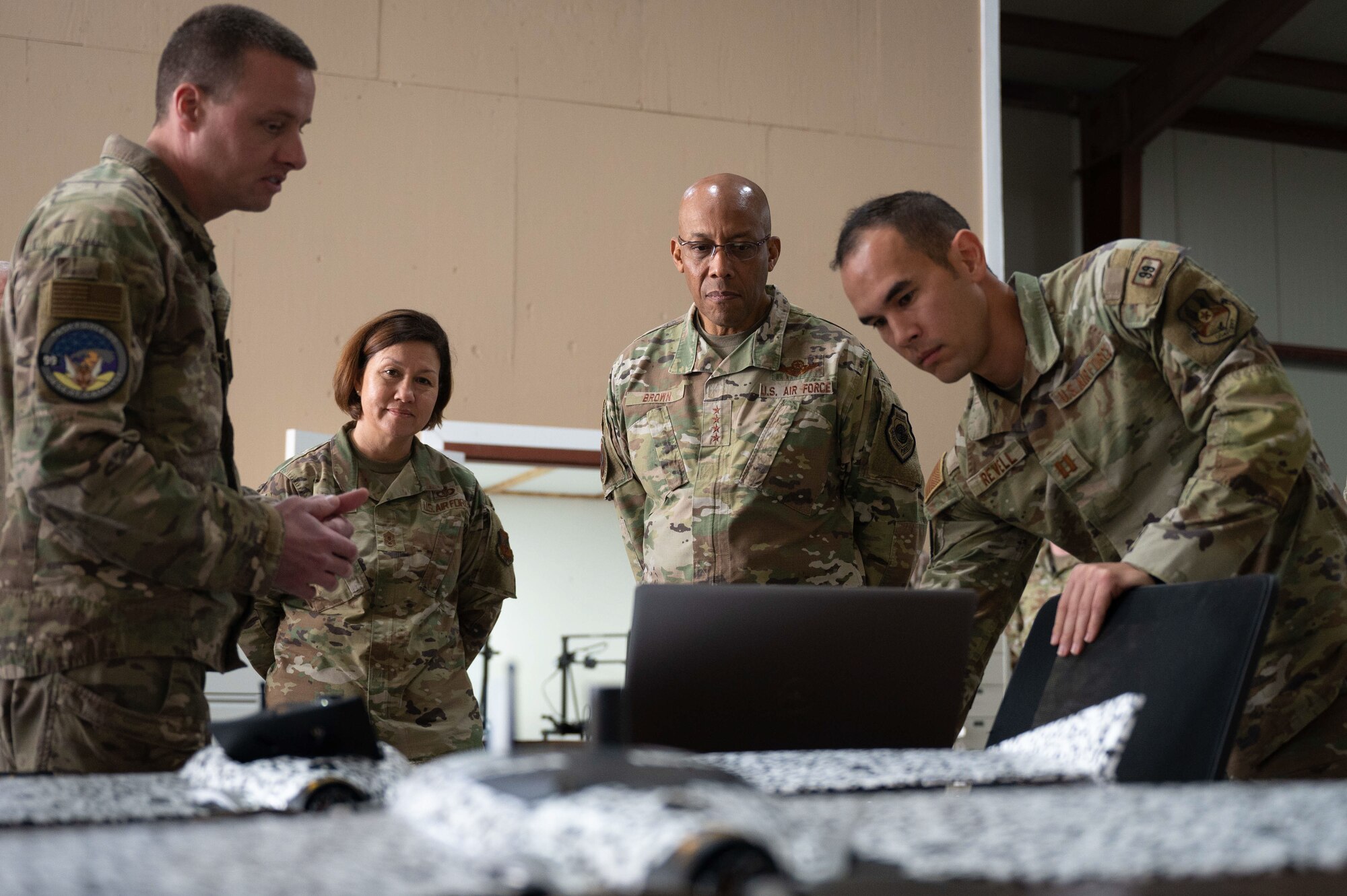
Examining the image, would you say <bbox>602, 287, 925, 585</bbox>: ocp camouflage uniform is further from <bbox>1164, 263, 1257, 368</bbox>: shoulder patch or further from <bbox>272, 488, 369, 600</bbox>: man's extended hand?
<bbox>272, 488, 369, 600</bbox>: man's extended hand

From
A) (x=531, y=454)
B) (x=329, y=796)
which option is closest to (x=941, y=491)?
(x=329, y=796)

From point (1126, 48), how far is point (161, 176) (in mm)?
8010

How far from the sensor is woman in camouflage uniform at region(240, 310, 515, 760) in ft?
8.52

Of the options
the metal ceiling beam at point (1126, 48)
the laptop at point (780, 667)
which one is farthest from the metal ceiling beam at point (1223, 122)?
the laptop at point (780, 667)

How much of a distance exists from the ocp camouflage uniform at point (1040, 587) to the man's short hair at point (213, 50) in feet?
9.00

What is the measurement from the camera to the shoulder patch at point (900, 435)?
2.48 metres

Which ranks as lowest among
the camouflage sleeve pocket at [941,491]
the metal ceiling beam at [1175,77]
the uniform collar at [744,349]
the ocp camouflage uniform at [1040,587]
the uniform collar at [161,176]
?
the ocp camouflage uniform at [1040,587]

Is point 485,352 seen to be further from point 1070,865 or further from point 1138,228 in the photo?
point 1138,228

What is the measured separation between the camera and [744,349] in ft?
8.35

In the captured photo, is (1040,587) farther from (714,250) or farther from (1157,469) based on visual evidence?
(1157,469)

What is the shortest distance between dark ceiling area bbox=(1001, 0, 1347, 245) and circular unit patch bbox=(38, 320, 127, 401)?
734 centimetres

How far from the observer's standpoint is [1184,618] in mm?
1164

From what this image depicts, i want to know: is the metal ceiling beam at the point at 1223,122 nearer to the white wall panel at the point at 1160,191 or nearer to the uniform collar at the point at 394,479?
the white wall panel at the point at 1160,191

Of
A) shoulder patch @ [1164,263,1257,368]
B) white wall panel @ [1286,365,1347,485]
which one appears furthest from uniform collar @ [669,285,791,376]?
white wall panel @ [1286,365,1347,485]
